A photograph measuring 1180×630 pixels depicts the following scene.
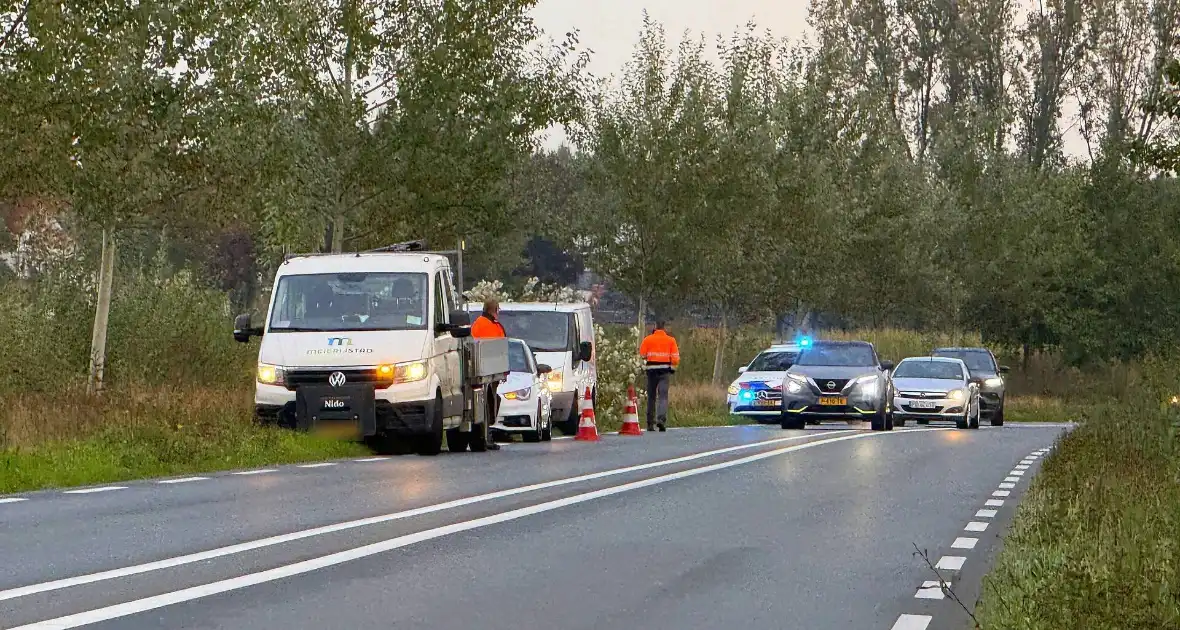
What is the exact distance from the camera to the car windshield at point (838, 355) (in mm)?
38969

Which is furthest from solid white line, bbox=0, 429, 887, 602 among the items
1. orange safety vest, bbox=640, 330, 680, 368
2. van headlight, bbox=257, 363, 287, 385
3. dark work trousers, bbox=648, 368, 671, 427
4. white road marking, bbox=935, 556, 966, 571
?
dark work trousers, bbox=648, 368, 671, 427

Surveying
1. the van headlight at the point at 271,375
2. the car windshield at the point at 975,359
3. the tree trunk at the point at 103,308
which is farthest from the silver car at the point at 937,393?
the van headlight at the point at 271,375

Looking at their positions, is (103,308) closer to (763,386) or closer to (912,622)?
(763,386)

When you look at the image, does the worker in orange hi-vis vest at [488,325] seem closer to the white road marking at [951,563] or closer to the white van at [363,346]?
the white van at [363,346]

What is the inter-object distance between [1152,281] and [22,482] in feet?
157

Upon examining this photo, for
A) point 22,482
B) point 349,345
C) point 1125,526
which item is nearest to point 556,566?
point 1125,526

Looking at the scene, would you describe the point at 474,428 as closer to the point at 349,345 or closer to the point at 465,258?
the point at 349,345

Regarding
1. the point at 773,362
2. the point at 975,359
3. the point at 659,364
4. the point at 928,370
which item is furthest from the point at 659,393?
the point at 975,359

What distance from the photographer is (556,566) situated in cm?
1226

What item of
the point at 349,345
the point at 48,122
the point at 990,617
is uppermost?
the point at 48,122

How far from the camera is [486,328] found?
27750mm

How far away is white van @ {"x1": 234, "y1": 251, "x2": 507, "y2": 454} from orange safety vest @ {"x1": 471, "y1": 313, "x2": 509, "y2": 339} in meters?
2.46

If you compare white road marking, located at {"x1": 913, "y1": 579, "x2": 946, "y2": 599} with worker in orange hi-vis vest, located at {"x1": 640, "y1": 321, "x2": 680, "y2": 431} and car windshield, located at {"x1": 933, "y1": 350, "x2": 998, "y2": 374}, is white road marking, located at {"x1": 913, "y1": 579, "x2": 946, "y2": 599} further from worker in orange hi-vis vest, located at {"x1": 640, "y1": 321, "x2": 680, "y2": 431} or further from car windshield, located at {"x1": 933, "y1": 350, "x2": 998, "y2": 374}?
car windshield, located at {"x1": 933, "y1": 350, "x2": 998, "y2": 374}

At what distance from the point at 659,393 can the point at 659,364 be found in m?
0.72
